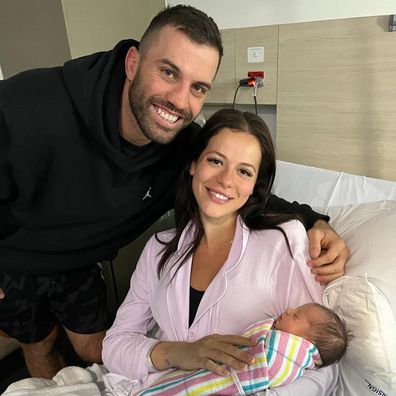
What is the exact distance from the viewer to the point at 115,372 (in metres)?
1.20

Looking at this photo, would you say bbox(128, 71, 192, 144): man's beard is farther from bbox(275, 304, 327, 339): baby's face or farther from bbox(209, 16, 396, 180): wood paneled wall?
bbox(209, 16, 396, 180): wood paneled wall

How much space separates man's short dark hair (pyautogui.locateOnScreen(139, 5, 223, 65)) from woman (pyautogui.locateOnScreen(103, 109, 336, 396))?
24 cm

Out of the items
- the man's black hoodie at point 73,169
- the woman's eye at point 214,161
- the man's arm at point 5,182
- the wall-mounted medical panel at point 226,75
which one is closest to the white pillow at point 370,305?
the man's black hoodie at point 73,169

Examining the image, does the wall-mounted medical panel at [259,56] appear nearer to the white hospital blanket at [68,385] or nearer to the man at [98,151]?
the man at [98,151]

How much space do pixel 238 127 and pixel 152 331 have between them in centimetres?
82

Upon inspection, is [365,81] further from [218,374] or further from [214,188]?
[218,374]

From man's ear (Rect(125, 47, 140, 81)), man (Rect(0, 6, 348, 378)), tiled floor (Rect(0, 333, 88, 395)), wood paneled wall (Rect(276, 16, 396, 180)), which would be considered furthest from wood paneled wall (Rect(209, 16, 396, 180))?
tiled floor (Rect(0, 333, 88, 395))

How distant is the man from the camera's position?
1172 millimetres

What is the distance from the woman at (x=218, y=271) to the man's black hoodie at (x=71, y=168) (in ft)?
0.67

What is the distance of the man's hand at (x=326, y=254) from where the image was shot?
1.04 metres

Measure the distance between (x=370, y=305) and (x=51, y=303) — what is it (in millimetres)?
1354

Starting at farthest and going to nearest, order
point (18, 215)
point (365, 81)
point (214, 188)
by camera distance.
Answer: point (365, 81), point (18, 215), point (214, 188)

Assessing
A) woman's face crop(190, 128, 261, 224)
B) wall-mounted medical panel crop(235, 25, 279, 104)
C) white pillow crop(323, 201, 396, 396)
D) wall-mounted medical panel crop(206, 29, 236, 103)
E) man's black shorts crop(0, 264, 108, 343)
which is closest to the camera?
white pillow crop(323, 201, 396, 396)

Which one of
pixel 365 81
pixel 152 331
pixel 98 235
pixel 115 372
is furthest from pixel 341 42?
pixel 115 372
